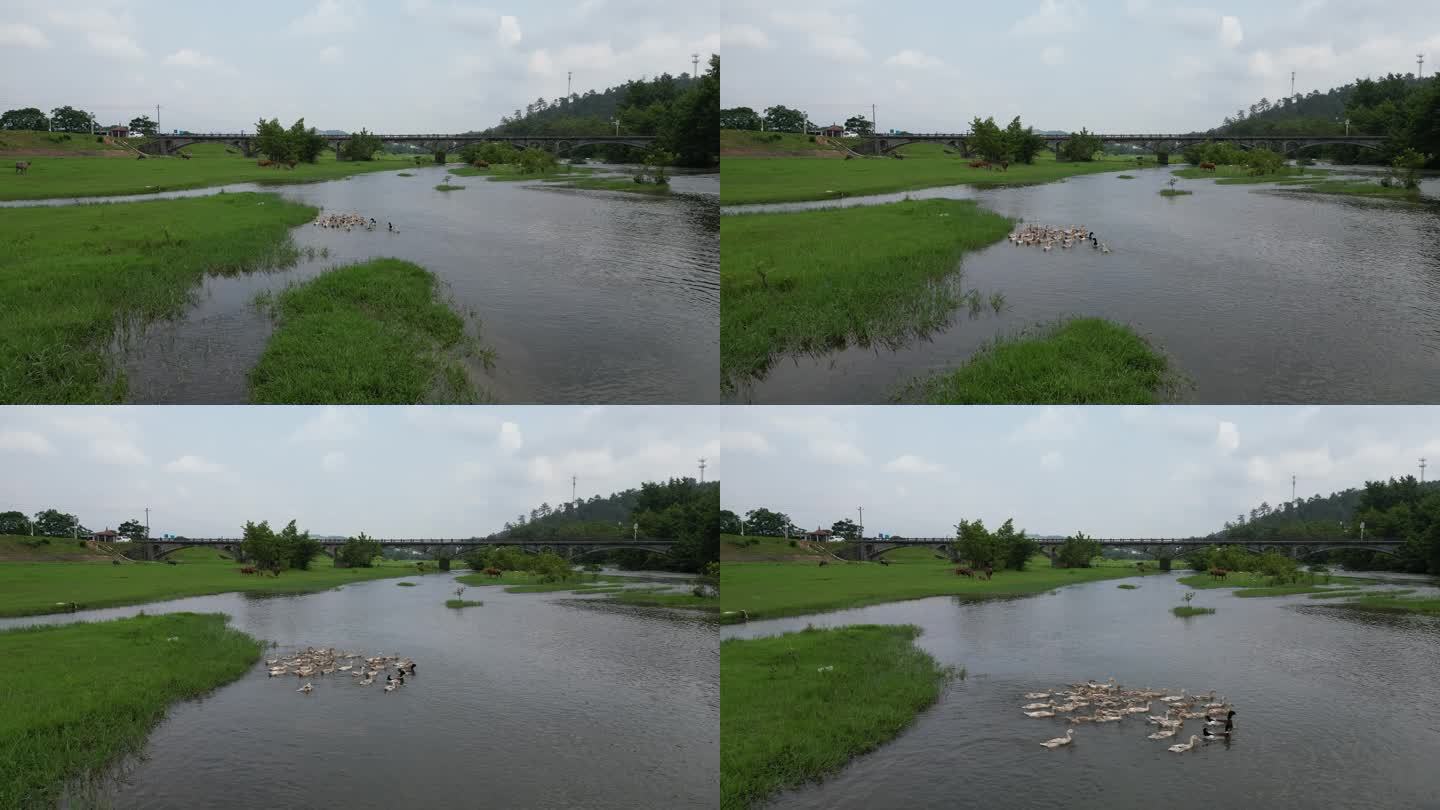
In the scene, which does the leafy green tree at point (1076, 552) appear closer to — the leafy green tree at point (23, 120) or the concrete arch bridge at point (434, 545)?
the concrete arch bridge at point (434, 545)

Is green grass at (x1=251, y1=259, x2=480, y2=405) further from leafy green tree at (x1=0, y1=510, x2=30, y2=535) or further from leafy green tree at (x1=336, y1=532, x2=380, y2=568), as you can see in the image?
leafy green tree at (x1=0, y1=510, x2=30, y2=535)

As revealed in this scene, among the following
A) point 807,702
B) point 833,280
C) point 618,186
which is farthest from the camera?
point 618,186

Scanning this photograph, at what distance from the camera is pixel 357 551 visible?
73.0 meters

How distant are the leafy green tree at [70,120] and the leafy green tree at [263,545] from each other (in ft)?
290

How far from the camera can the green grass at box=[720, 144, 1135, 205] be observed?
2141 inches

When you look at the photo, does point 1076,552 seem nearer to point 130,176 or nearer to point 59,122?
point 130,176

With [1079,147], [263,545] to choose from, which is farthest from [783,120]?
[263,545]

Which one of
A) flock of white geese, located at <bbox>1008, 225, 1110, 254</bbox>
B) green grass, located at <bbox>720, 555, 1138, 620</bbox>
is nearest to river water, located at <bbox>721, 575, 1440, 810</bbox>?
green grass, located at <bbox>720, 555, 1138, 620</bbox>

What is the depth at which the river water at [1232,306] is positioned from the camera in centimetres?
1911

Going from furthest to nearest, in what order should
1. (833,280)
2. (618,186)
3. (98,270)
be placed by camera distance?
(618,186)
(98,270)
(833,280)

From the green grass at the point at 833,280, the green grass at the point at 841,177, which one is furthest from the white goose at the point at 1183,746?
the green grass at the point at 841,177

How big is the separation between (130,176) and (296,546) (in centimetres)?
3763

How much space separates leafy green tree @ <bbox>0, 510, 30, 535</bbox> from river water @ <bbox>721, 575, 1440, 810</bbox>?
85.1 metres

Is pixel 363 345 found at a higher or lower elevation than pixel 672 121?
lower
